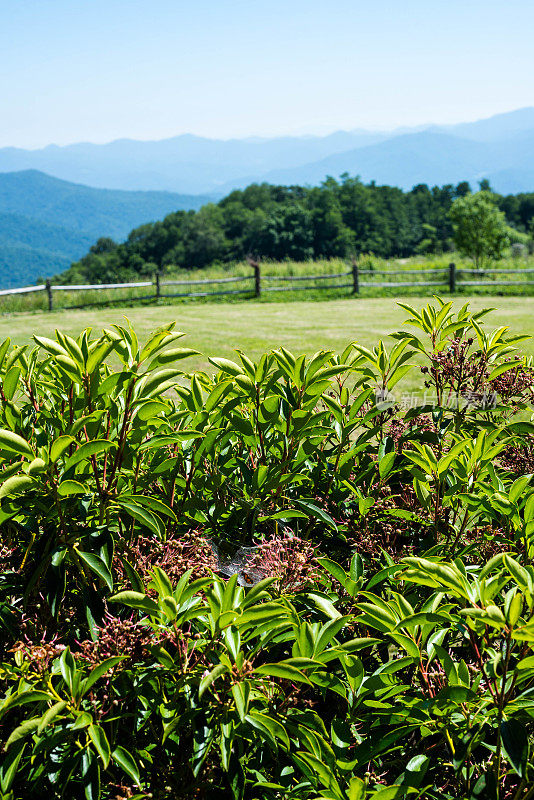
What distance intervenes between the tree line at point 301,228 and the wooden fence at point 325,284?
59.2 metres

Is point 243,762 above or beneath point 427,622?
beneath

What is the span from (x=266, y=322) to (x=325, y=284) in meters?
8.33

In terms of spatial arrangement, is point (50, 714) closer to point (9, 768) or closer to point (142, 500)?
point (9, 768)

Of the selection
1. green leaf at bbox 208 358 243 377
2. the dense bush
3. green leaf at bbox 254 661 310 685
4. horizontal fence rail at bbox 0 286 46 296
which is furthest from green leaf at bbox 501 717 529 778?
horizontal fence rail at bbox 0 286 46 296

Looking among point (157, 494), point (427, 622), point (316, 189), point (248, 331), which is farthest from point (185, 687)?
point (316, 189)

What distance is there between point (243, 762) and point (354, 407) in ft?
2.91

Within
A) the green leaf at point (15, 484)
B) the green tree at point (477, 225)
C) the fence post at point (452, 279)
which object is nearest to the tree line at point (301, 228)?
the green tree at point (477, 225)

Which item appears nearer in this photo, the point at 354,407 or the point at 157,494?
the point at 157,494

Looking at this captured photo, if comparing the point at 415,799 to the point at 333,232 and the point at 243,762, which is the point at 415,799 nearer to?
the point at 243,762

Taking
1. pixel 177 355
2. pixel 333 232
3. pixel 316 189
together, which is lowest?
pixel 177 355

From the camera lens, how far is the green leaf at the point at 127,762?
99 cm

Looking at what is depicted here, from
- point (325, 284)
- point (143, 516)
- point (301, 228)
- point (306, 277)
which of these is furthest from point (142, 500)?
point (301, 228)

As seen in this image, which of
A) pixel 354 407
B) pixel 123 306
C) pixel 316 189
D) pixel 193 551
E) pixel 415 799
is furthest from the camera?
pixel 316 189

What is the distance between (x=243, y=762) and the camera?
110 centimetres
